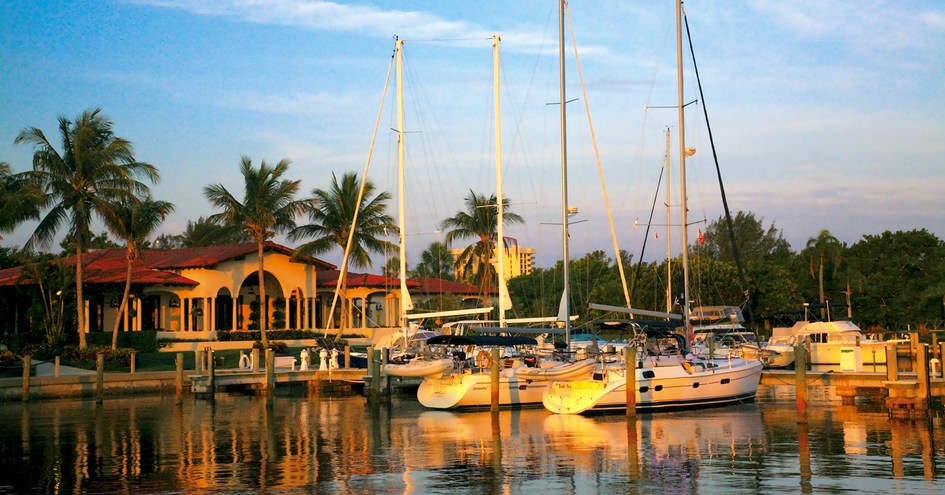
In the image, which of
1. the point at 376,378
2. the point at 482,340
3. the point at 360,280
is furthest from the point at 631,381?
the point at 360,280

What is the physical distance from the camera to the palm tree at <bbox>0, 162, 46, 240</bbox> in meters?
43.9

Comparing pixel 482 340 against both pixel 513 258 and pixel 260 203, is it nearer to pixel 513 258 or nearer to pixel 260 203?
pixel 260 203

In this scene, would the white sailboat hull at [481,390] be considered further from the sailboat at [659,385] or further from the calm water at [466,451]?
the sailboat at [659,385]

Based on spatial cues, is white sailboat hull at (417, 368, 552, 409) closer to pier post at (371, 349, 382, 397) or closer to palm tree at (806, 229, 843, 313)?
pier post at (371, 349, 382, 397)

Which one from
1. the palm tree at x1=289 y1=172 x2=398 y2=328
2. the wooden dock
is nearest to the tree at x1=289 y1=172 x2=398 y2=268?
the palm tree at x1=289 y1=172 x2=398 y2=328

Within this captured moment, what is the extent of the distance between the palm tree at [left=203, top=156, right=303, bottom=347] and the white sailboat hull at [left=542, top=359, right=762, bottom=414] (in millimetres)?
25327

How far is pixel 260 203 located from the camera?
53531 mm

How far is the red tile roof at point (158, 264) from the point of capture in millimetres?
52594

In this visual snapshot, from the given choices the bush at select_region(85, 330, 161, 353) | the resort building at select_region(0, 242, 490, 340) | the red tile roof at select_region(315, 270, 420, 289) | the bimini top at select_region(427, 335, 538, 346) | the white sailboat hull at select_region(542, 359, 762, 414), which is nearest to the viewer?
the white sailboat hull at select_region(542, 359, 762, 414)

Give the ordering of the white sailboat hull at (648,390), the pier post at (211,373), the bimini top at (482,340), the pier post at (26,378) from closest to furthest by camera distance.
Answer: the white sailboat hull at (648,390) < the bimini top at (482,340) < the pier post at (26,378) < the pier post at (211,373)

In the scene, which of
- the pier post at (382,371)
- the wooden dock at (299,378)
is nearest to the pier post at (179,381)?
the wooden dock at (299,378)

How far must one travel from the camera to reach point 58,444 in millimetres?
26922

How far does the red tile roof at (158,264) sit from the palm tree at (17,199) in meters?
6.03

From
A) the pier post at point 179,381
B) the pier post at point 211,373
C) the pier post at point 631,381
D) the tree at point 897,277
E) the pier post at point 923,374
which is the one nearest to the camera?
the pier post at point 923,374
